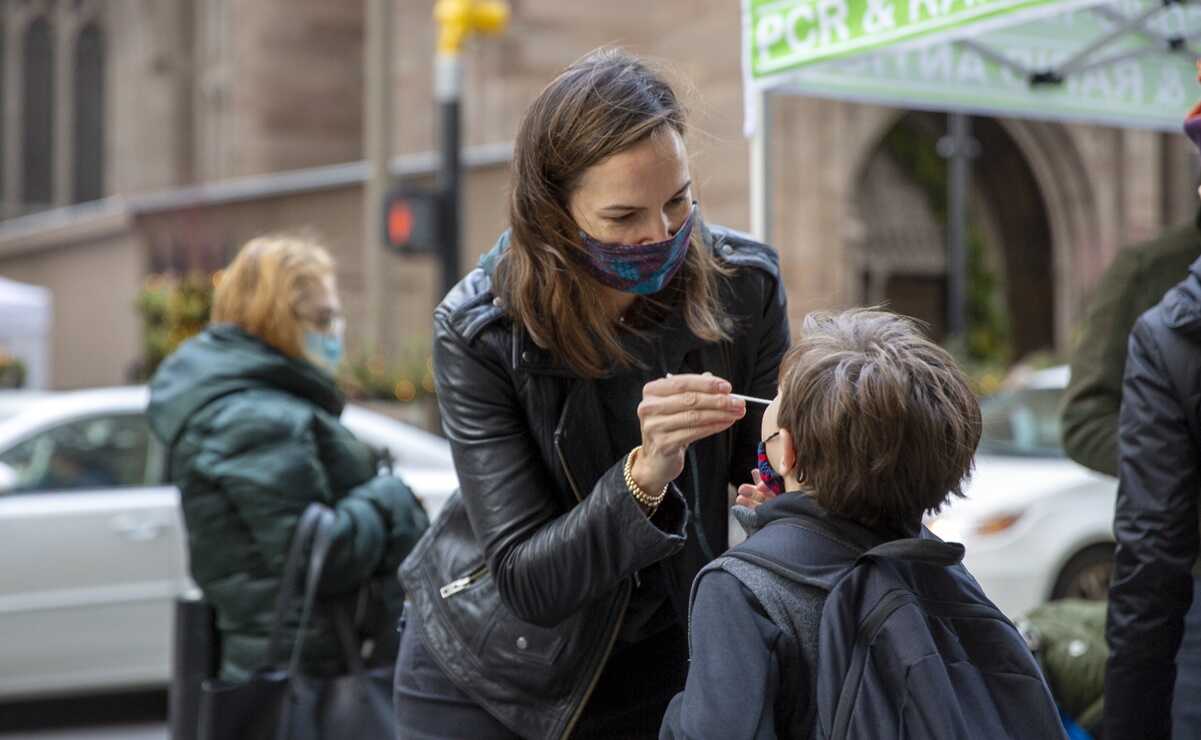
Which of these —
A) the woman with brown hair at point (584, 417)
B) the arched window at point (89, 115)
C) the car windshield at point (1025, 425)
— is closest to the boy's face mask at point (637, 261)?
the woman with brown hair at point (584, 417)

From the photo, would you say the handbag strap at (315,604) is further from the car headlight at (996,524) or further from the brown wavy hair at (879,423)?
the car headlight at (996,524)

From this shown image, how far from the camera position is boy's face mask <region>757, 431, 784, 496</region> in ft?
6.84

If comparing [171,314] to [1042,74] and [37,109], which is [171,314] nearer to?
[1042,74]

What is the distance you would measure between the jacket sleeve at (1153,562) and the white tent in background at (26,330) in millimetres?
15382

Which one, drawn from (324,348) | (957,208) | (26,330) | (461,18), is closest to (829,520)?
(324,348)

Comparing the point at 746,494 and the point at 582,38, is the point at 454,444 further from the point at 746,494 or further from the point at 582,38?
the point at 582,38

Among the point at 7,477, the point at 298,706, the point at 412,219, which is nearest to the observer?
the point at 298,706

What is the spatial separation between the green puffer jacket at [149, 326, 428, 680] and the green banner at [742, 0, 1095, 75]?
5.08 ft

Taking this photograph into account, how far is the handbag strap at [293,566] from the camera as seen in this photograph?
3.63m

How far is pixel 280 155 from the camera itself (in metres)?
29.7

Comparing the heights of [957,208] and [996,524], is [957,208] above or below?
above

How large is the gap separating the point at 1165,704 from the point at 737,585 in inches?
47.2

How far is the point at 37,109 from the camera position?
36562 mm

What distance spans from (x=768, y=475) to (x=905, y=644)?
0.36 metres
